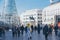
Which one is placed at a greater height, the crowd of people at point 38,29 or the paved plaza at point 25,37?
the crowd of people at point 38,29

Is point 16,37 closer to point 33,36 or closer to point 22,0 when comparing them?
point 33,36

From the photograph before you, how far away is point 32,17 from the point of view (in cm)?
277

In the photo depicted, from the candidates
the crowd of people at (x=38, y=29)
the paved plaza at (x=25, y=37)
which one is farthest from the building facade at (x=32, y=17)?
the paved plaza at (x=25, y=37)

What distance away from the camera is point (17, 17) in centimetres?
280

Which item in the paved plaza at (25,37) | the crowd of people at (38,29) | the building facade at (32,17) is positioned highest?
the building facade at (32,17)

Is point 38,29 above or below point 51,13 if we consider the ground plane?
below

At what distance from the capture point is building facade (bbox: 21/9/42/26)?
2.72m

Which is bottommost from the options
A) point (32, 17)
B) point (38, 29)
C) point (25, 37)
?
point (25, 37)

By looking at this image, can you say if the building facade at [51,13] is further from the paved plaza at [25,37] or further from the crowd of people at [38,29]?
the paved plaza at [25,37]

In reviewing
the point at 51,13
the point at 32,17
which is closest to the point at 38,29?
the point at 32,17

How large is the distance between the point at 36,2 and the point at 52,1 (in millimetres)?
369

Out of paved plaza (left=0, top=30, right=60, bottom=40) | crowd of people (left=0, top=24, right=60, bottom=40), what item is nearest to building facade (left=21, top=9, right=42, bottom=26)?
crowd of people (left=0, top=24, right=60, bottom=40)

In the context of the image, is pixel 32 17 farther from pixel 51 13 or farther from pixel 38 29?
pixel 51 13

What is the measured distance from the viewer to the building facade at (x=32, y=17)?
2722 mm
